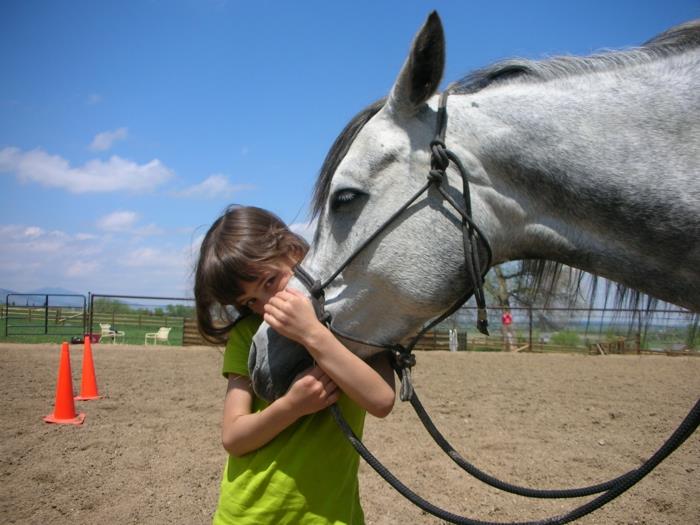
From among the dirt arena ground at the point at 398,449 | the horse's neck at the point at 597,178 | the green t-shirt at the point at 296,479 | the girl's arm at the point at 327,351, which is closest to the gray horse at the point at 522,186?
the horse's neck at the point at 597,178

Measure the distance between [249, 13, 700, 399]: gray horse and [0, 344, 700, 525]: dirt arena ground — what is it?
9.12 ft

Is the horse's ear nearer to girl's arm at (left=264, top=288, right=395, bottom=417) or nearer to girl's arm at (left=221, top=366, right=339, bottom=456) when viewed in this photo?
girl's arm at (left=264, top=288, right=395, bottom=417)

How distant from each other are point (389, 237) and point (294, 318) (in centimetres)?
42

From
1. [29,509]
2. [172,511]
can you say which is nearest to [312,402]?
[172,511]

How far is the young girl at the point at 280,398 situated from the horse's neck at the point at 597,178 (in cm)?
70

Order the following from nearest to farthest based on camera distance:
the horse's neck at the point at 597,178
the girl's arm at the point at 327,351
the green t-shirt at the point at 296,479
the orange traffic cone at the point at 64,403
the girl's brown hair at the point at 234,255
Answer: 1. the horse's neck at the point at 597,178
2. the girl's arm at the point at 327,351
3. the green t-shirt at the point at 296,479
4. the girl's brown hair at the point at 234,255
5. the orange traffic cone at the point at 64,403

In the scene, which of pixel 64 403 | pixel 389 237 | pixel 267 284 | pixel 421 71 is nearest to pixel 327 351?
pixel 389 237

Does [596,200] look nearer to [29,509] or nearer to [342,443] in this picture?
[342,443]

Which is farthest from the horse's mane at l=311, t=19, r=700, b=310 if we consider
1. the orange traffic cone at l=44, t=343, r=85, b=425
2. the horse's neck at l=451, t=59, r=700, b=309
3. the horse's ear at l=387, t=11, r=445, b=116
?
the orange traffic cone at l=44, t=343, r=85, b=425

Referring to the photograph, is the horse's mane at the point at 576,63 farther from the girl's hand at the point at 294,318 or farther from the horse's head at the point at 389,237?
the girl's hand at the point at 294,318

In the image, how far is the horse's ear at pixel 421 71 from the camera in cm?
159

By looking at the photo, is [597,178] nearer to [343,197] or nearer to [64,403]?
[343,197]

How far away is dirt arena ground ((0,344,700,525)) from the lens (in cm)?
392

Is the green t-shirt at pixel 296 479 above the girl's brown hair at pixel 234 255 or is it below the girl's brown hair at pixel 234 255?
below
